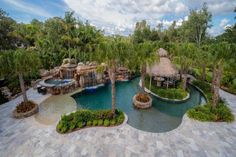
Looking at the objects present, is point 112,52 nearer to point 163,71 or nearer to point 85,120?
point 85,120

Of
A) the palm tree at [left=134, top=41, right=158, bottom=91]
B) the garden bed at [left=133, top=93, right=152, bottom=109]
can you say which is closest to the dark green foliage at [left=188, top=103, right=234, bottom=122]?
the garden bed at [left=133, top=93, right=152, bottom=109]

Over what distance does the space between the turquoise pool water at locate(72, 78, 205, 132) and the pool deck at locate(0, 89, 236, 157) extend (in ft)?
3.54

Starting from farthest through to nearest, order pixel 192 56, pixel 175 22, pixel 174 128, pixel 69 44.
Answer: pixel 175 22, pixel 69 44, pixel 192 56, pixel 174 128

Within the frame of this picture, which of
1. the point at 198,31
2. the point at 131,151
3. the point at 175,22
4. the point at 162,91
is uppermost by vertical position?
the point at 175,22

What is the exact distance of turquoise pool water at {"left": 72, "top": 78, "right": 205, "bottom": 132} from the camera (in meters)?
12.7

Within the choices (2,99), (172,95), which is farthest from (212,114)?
(2,99)

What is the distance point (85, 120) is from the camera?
12.0 m

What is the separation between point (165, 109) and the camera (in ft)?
51.1

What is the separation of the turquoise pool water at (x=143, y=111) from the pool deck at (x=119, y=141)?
1.08 metres

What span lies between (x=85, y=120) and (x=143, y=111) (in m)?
5.78

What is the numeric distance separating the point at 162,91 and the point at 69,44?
20.7 metres

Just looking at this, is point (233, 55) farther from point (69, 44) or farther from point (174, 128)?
point (69, 44)

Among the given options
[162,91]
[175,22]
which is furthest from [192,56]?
[175,22]

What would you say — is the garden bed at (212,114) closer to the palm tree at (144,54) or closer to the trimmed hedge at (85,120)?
the palm tree at (144,54)
